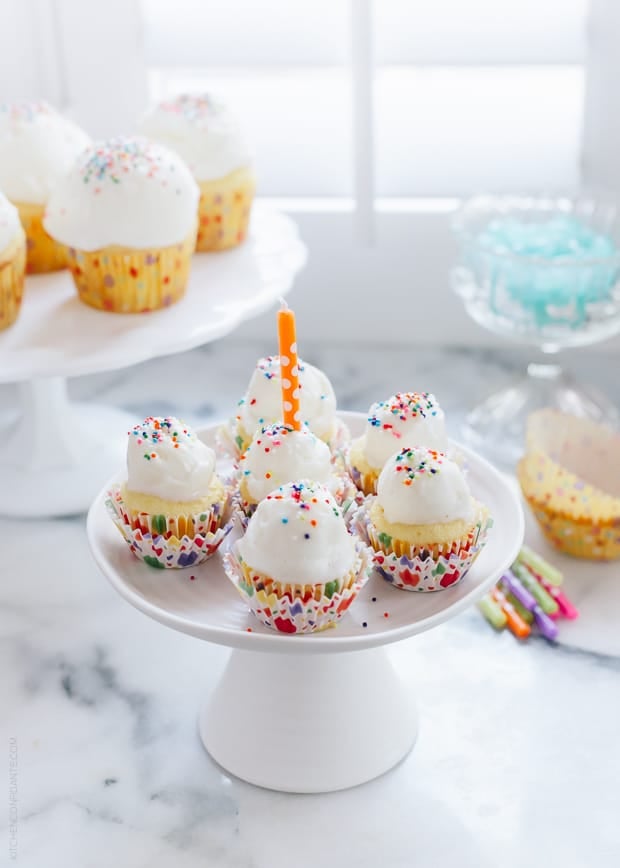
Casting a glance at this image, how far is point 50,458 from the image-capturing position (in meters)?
1.45

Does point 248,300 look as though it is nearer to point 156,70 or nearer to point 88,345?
point 88,345

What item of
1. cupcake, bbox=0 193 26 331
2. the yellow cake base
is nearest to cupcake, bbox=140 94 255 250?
cupcake, bbox=0 193 26 331

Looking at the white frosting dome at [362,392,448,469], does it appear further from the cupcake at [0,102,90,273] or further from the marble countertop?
the cupcake at [0,102,90,273]

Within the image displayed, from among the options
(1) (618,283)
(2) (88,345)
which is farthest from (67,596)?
(1) (618,283)

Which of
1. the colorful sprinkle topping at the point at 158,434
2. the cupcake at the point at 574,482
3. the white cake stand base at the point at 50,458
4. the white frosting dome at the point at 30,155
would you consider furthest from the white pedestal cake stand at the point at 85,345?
the cupcake at the point at 574,482

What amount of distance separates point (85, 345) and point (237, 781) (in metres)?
0.46

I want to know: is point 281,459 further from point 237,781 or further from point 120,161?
point 120,161

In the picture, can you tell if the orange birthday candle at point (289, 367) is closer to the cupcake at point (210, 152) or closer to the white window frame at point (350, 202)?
the cupcake at point (210, 152)

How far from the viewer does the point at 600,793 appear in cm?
100

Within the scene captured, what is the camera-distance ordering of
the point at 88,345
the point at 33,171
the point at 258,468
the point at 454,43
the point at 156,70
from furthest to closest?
the point at 156,70, the point at 454,43, the point at 33,171, the point at 88,345, the point at 258,468

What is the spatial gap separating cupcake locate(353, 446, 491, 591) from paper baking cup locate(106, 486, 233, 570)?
0.43ft

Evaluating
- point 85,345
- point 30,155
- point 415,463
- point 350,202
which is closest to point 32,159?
point 30,155

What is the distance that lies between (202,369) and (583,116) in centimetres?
61

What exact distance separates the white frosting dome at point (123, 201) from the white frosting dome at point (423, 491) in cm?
44
